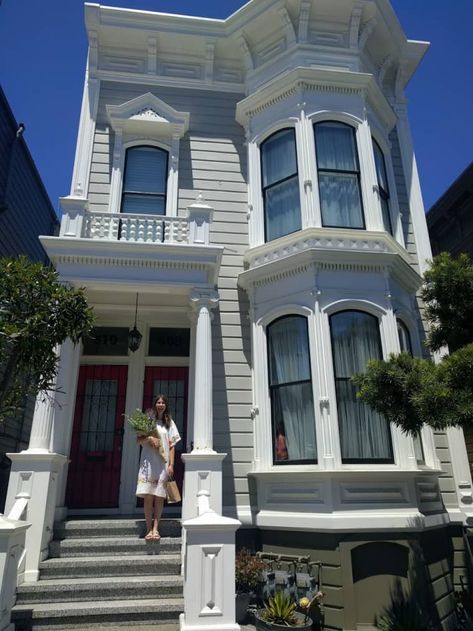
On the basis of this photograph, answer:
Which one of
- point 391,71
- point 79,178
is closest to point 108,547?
point 79,178

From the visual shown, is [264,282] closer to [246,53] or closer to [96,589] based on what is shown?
[96,589]

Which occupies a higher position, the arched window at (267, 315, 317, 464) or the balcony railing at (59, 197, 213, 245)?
the balcony railing at (59, 197, 213, 245)

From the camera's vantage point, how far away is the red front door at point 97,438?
7359 millimetres

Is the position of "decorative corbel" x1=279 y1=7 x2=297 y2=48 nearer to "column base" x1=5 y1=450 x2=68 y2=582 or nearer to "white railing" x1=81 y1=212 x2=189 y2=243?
"white railing" x1=81 y1=212 x2=189 y2=243

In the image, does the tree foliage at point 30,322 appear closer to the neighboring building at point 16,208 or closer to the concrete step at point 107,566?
the concrete step at point 107,566

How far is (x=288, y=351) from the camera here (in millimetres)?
7184

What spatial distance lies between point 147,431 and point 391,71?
9.11m

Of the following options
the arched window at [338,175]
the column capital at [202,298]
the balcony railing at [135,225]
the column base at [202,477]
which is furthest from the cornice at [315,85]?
the column base at [202,477]

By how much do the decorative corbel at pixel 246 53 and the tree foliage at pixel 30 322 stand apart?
6.82m

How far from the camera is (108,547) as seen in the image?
18.9 feet

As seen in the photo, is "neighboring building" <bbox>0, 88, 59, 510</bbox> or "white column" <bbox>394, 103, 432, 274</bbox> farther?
"neighboring building" <bbox>0, 88, 59, 510</bbox>

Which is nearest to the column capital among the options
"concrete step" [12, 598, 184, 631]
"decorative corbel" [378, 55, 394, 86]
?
"concrete step" [12, 598, 184, 631]

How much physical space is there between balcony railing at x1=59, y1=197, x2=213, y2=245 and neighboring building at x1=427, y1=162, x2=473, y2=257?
331 inches

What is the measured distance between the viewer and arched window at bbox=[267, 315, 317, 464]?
21.8 feet
